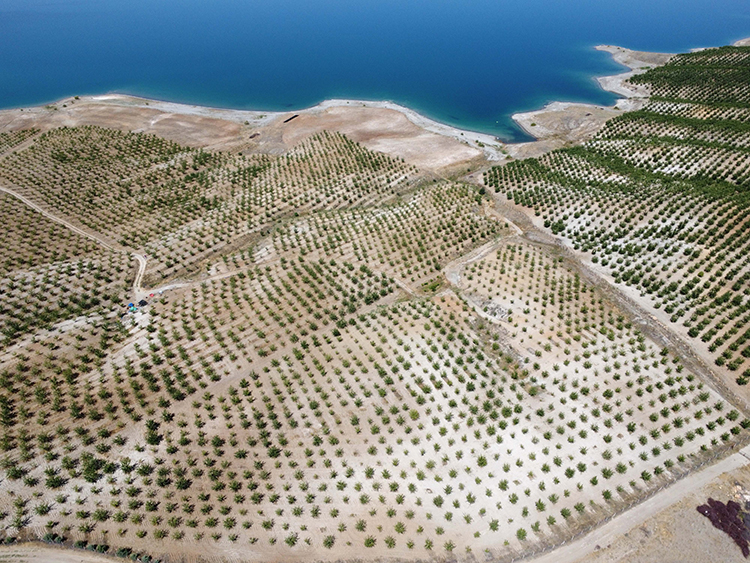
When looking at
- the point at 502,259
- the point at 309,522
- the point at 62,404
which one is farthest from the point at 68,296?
the point at 502,259

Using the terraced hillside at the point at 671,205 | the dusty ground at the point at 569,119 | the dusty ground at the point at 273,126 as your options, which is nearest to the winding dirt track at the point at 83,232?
the dusty ground at the point at 273,126

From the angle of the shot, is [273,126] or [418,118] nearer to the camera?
[273,126]

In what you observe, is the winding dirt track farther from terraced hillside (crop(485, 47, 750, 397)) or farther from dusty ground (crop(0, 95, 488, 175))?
terraced hillside (crop(485, 47, 750, 397))


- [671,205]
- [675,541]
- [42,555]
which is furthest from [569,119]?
[42,555]

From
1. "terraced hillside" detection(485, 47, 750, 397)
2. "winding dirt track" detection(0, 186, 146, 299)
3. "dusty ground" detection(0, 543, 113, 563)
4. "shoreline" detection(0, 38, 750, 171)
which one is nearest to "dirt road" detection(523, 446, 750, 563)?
"terraced hillside" detection(485, 47, 750, 397)

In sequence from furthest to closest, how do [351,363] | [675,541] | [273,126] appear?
[273,126]
[351,363]
[675,541]

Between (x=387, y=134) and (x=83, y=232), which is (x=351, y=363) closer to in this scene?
(x=83, y=232)

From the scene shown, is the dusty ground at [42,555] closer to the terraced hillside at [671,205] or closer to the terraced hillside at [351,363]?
the terraced hillside at [351,363]
